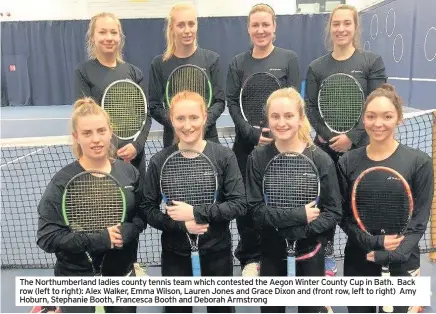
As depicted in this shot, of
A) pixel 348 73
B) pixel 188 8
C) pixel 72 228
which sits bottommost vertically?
pixel 72 228

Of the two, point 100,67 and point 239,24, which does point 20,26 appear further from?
point 100,67

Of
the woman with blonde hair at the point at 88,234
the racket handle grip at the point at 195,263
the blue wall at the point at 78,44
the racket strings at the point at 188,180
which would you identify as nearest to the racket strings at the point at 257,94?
the racket strings at the point at 188,180

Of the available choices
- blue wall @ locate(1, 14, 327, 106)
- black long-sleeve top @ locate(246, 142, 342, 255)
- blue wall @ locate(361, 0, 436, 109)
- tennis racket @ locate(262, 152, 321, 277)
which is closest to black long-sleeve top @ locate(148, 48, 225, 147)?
black long-sleeve top @ locate(246, 142, 342, 255)

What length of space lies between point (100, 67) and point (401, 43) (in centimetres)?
854

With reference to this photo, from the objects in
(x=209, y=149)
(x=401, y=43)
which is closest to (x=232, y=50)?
(x=401, y=43)

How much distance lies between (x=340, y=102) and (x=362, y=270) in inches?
37.8

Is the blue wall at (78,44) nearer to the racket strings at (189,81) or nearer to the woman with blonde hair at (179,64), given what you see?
the woman with blonde hair at (179,64)

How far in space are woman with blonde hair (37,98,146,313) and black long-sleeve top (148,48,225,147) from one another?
0.58m

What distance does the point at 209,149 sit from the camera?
6.67ft

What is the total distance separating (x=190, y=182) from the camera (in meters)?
1.91

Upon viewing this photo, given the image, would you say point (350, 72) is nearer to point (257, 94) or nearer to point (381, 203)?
point (257, 94)

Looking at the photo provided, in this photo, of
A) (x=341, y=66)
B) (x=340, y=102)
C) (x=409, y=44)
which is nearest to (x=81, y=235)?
(x=340, y=102)

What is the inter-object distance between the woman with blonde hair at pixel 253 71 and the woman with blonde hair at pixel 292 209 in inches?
18.8

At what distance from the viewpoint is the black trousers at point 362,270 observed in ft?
6.41
